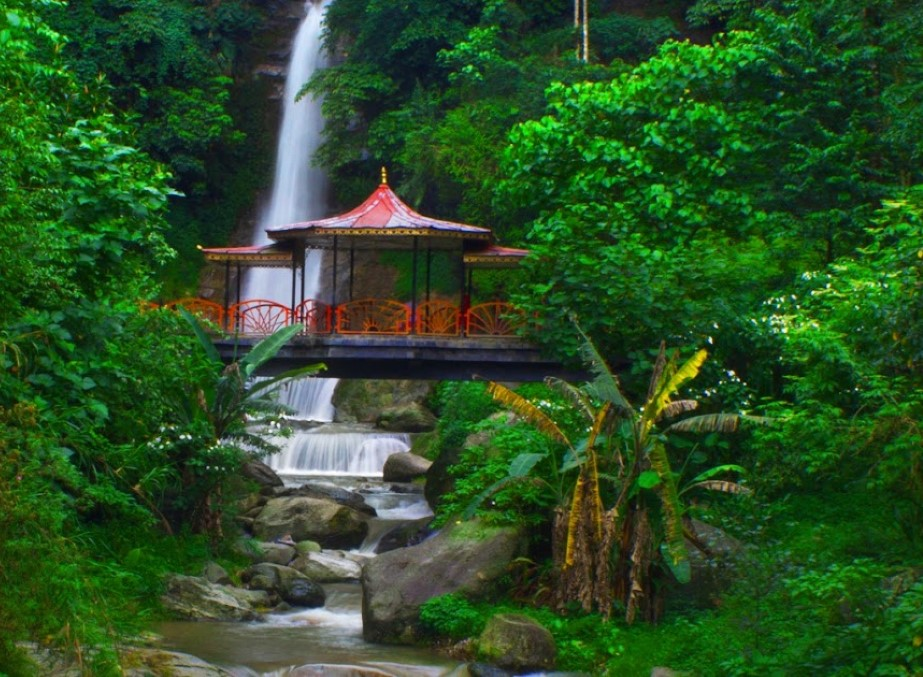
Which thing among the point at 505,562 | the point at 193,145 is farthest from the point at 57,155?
the point at 193,145

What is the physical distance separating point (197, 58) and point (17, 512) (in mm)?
30591

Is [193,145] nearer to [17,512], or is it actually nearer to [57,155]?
[57,155]

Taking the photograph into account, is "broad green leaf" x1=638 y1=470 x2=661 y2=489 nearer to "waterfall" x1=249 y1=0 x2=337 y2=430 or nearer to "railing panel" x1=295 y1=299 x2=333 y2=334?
"railing panel" x1=295 y1=299 x2=333 y2=334

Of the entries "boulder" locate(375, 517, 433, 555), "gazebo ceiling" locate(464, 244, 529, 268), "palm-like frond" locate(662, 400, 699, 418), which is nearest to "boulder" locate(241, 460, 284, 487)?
"boulder" locate(375, 517, 433, 555)

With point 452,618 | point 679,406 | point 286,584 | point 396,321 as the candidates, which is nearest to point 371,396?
point 396,321

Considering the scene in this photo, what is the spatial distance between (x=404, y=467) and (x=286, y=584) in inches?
326

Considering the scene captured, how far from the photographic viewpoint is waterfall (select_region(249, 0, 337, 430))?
35938mm

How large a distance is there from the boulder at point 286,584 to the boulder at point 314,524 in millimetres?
2867

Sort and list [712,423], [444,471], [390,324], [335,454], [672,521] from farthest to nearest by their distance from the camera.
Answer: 1. [335,454]
2. [390,324]
3. [444,471]
4. [712,423]
5. [672,521]

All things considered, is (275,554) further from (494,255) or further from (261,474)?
(494,255)

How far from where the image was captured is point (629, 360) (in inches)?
756

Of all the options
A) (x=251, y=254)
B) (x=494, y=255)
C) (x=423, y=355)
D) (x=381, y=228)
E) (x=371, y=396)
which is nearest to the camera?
(x=423, y=355)

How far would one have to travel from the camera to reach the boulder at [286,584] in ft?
56.6

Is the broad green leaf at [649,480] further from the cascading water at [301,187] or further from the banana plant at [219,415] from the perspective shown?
the cascading water at [301,187]
